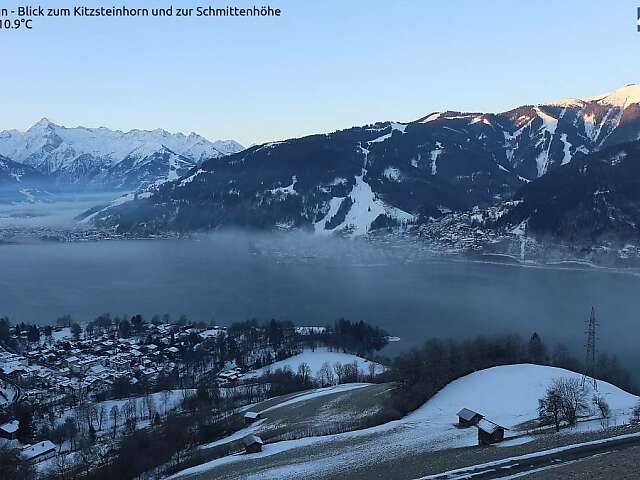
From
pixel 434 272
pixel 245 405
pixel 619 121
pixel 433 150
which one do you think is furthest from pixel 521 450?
pixel 619 121

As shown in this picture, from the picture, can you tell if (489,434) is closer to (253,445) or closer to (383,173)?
(253,445)

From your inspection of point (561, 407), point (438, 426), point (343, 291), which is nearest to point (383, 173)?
point (343, 291)

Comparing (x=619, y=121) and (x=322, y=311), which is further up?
(x=619, y=121)

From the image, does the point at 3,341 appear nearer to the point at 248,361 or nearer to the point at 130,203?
the point at 248,361

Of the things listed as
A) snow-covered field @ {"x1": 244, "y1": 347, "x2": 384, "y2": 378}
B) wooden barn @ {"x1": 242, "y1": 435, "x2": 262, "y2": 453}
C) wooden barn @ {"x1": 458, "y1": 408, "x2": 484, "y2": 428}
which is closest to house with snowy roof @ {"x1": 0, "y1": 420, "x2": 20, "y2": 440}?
snow-covered field @ {"x1": 244, "y1": 347, "x2": 384, "y2": 378}

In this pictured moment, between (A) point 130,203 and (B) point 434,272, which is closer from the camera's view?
(B) point 434,272

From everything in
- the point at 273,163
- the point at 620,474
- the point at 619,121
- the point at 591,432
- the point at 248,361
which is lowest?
the point at 248,361
